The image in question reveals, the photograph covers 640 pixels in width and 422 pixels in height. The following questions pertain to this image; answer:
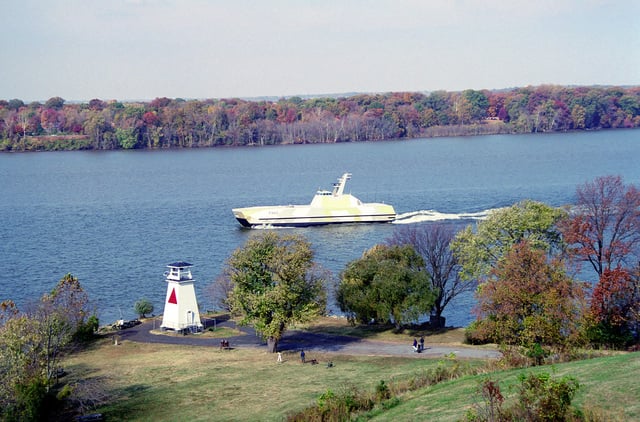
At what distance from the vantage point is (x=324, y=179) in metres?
133

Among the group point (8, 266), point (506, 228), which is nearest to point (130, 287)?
point (8, 266)

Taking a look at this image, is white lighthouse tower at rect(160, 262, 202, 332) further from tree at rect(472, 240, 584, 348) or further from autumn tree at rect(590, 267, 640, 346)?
autumn tree at rect(590, 267, 640, 346)

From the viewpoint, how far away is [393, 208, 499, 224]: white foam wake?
90.1 m

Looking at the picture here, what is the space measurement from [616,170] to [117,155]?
11637 cm

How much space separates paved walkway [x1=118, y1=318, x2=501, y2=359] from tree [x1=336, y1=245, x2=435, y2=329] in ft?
7.35

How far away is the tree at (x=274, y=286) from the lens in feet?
137

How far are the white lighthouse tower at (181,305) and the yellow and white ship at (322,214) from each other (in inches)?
1759

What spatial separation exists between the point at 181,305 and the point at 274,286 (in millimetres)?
7547

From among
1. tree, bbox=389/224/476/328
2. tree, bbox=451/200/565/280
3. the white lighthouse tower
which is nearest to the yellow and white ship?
tree, bbox=389/224/476/328

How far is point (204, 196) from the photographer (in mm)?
118750

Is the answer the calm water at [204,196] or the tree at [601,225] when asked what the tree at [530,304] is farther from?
the calm water at [204,196]

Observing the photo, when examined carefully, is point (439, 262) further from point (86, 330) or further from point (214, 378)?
point (86, 330)

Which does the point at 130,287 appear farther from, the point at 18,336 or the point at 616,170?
the point at 616,170

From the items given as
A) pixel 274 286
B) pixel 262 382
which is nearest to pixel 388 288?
pixel 274 286
